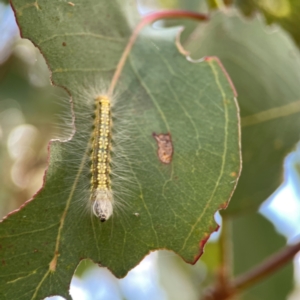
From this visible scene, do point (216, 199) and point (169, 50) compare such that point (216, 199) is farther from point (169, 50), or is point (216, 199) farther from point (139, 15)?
point (139, 15)

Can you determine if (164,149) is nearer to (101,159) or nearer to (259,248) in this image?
(101,159)

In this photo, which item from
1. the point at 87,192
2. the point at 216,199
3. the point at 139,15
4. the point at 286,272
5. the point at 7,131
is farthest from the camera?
the point at 286,272

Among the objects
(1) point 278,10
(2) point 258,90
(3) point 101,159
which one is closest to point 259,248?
(2) point 258,90

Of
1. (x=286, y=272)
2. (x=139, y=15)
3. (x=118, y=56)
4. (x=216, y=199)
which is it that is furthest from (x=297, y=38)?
(x=286, y=272)

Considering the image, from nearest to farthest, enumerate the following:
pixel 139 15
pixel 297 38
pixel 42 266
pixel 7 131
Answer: pixel 42 266, pixel 139 15, pixel 297 38, pixel 7 131

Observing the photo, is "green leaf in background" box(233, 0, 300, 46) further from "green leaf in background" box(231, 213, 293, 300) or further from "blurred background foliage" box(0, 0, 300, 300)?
"green leaf in background" box(231, 213, 293, 300)

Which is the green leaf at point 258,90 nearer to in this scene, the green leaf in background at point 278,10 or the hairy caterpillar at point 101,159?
the green leaf in background at point 278,10

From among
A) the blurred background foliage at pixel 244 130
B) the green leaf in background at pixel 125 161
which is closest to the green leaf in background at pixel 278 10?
the blurred background foliage at pixel 244 130
